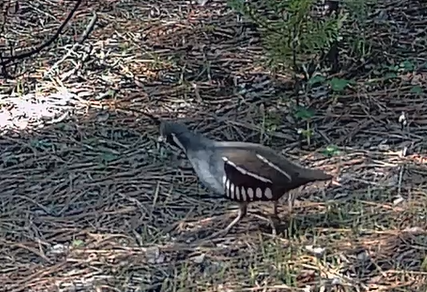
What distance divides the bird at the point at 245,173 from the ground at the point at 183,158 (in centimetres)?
15

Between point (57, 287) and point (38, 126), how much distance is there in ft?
4.91

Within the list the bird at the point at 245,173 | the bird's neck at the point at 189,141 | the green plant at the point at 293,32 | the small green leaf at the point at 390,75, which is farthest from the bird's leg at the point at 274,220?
the small green leaf at the point at 390,75

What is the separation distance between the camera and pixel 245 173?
3.25m

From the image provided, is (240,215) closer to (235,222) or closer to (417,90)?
(235,222)

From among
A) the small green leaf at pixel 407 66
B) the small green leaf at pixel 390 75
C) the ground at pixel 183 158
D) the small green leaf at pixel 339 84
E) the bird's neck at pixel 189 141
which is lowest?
the ground at pixel 183 158

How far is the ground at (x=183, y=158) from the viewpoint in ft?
10.3

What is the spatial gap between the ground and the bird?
149 millimetres

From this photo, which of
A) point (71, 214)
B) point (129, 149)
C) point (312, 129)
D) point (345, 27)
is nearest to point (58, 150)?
point (129, 149)

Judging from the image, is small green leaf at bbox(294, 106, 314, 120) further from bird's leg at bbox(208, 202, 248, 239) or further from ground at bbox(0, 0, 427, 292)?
bird's leg at bbox(208, 202, 248, 239)

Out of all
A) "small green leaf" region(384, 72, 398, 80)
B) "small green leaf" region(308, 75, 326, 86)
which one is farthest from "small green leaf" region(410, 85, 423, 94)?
"small green leaf" region(308, 75, 326, 86)

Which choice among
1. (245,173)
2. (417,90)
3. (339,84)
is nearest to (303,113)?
(339,84)

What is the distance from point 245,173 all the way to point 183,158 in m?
0.82

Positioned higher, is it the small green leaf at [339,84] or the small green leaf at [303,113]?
the small green leaf at [339,84]

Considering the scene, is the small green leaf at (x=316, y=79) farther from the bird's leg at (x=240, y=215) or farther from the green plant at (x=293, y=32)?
the bird's leg at (x=240, y=215)
